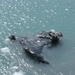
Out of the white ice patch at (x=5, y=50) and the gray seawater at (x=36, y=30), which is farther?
the white ice patch at (x=5, y=50)

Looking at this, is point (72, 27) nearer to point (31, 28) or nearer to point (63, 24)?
point (63, 24)

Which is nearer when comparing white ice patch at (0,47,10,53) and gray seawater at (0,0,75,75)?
gray seawater at (0,0,75,75)

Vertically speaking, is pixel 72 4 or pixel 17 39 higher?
pixel 72 4

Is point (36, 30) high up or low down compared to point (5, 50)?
up

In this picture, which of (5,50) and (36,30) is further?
(36,30)

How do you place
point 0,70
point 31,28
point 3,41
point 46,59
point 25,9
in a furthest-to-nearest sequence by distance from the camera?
point 25,9 < point 31,28 < point 3,41 < point 46,59 < point 0,70

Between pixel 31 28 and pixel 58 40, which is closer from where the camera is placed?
pixel 58 40

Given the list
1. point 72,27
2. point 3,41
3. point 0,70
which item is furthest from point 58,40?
point 0,70

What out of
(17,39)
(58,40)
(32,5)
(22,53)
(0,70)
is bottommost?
(0,70)
